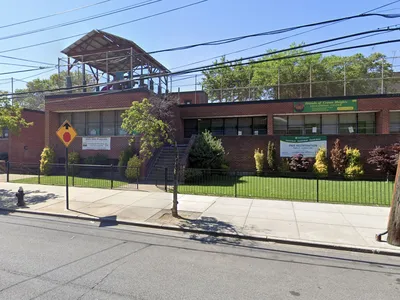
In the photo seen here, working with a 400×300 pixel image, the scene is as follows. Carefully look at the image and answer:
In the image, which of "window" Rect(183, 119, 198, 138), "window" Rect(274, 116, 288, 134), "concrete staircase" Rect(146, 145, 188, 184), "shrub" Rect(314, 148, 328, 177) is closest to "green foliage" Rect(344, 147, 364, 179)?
"shrub" Rect(314, 148, 328, 177)

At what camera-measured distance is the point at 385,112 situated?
17797 millimetres

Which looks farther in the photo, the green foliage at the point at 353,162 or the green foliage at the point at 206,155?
the green foliage at the point at 206,155

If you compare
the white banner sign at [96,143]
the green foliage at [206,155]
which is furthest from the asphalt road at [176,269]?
the white banner sign at [96,143]

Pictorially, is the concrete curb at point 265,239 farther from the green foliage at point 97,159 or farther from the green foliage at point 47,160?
the green foliage at point 47,160

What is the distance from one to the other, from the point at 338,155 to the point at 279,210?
9542mm

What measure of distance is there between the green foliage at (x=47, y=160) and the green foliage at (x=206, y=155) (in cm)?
1002

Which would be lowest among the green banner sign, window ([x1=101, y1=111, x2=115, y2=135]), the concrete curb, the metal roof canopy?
the concrete curb

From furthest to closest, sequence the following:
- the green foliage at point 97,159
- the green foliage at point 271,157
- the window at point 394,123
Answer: the window at point 394,123 → the green foliage at point 97,159 → the green foliage at point 271,157

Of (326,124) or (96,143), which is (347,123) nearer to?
(326,124)

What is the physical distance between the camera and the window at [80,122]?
753 inches

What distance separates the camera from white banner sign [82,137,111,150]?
1796 centimetres

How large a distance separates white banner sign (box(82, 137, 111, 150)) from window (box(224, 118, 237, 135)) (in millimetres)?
9595

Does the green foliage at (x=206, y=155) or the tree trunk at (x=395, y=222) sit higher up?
the green foliage at (x=206, y=155)

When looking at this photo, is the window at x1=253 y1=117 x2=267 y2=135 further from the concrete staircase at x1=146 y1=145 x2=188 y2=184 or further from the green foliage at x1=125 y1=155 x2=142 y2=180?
the green foliage at x1=125 y1=155 x2=142 y2=180
